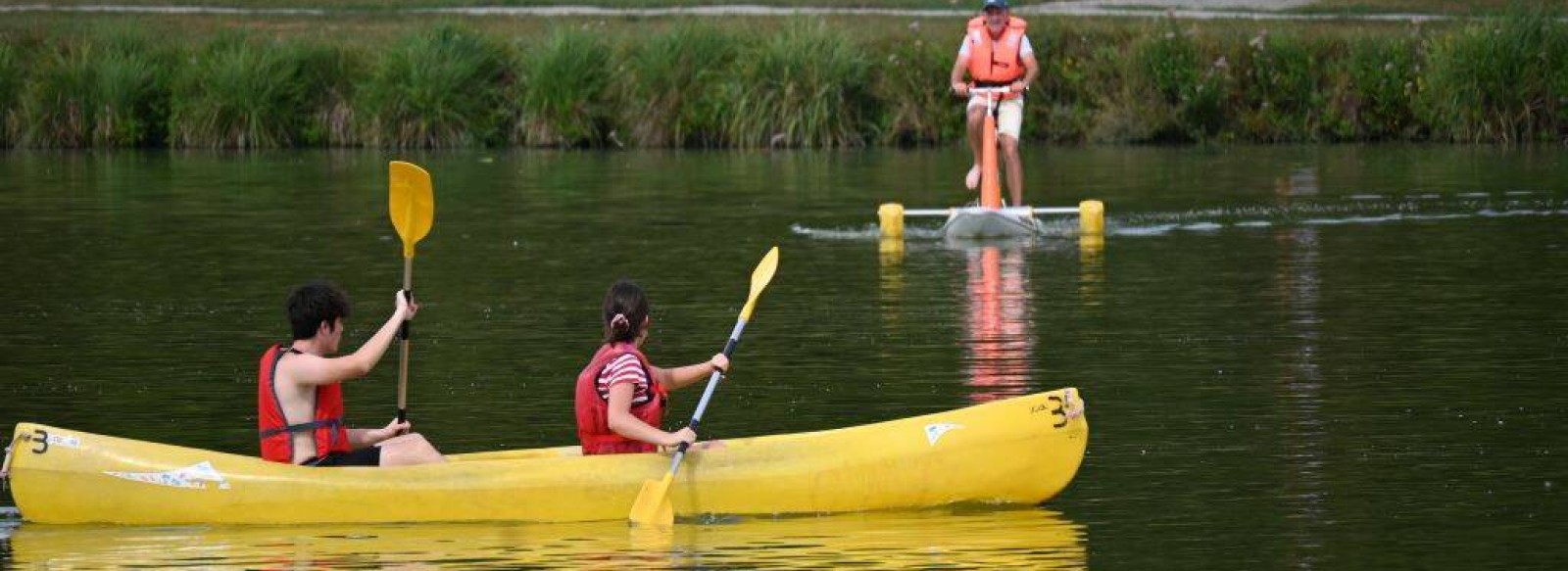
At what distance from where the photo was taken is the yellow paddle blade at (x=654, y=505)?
35.9 ft

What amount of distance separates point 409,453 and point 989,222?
12.3 m

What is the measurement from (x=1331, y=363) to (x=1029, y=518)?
432 centimetres

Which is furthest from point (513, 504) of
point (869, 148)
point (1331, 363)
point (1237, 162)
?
point (869, 148)

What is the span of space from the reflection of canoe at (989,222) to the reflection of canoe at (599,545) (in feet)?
39.3

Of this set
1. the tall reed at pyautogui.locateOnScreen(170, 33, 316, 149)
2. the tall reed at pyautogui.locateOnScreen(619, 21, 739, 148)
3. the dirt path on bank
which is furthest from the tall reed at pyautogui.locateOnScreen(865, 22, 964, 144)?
the tall reed at pyautogui.locateOnScreen(170, 33, 316, 149)

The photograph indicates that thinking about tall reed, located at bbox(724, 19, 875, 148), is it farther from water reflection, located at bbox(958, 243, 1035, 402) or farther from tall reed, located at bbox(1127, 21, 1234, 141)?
water reflection, located at bbox(958, 243, 1035, 402)

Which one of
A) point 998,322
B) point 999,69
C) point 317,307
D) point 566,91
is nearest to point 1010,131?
point 999,69

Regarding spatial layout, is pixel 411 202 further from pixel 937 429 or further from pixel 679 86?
pixel 679 86

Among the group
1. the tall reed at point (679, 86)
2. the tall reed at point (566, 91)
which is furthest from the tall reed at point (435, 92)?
the tall reed at point (679, 86)

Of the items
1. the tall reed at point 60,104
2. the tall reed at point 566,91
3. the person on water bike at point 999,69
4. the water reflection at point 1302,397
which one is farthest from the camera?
the tall reed at point 60,104

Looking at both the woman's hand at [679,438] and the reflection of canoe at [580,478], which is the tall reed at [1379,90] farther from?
the woman's hand at [679,438]

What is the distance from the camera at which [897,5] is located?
50719 millimetres

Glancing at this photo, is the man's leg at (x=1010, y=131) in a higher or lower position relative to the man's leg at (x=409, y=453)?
higher

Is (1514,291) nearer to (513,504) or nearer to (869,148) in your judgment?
(513,504)
